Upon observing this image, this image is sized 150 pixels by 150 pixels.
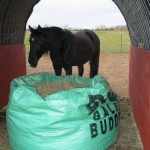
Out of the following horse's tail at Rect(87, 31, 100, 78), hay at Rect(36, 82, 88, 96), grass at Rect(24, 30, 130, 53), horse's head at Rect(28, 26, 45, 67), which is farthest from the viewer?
grass at Rect(24, 30, 130, 53)

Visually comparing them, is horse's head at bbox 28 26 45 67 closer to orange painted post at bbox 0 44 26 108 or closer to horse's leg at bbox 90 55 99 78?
orange painted post at bbox 0 44 26 108

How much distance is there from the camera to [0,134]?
430 cm

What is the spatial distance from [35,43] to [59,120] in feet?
8.51

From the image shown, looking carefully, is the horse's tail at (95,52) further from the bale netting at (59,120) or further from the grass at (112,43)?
the grass at (112,43)

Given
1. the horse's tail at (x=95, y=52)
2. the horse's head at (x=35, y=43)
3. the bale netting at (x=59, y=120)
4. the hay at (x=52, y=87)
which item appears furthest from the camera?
the horse's tail at (x=95, y=52)

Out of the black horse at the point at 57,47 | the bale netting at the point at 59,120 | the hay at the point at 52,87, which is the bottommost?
the bale netting at the point at 59,120

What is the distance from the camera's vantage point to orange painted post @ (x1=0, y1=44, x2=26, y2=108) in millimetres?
5655

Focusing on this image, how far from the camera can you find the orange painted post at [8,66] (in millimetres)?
5655

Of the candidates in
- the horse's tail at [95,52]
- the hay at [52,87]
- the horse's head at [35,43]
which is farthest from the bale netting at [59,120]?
the horse's tail at [95,52]

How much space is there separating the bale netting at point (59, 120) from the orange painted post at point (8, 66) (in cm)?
219

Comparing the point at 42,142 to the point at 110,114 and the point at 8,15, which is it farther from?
the point at 8,15

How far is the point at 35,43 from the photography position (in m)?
5.60

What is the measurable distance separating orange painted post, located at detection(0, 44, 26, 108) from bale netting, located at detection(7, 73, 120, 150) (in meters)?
2.19

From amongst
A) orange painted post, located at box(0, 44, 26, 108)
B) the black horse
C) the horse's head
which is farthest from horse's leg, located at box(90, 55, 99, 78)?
the horse's head
